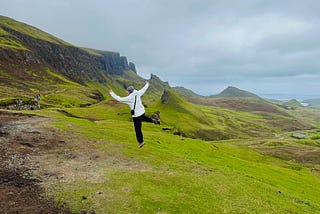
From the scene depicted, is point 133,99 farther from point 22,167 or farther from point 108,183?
point 22,167

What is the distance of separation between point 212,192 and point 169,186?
2.91 meters

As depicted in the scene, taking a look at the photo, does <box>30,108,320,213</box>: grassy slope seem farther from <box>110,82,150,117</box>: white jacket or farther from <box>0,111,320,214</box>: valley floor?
<box>110,82,150,117</box>: white jacket

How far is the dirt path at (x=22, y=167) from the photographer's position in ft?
52.6

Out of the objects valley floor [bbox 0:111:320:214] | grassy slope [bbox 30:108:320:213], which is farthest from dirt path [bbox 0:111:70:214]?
grassy slope [bbox 30:108:320:213]

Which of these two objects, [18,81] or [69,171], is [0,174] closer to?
[69,171]

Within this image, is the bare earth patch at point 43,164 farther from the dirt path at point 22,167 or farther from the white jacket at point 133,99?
the white jacket at point 133,99

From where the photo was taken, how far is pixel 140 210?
16500 mm

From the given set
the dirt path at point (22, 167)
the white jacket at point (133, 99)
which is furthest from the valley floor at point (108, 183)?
the white jacket at point (133, 99)

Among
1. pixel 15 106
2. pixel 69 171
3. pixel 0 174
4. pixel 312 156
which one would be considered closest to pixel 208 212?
pixel 69 171

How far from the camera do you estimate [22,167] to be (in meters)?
21.5

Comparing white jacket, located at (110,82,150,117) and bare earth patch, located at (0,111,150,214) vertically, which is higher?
white jacket, located at (110,82,150,117)

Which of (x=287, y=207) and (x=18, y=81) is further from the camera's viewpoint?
(x=18, y=81)

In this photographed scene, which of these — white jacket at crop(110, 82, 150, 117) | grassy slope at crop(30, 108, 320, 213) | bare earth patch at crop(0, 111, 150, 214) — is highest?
white jacket at crop(110, 82, 150, 117)

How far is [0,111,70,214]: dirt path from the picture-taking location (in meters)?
16.0
